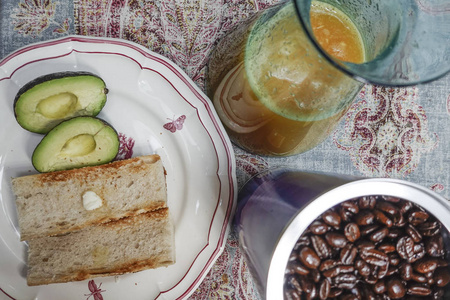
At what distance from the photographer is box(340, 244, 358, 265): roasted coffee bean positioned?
29.4 inches

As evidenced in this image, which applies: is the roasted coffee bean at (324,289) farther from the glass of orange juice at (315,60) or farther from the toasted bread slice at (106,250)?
the toasted bread slice at (106,250)

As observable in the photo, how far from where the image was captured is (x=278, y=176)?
39.5 inches

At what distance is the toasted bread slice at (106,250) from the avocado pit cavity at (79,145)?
0.20 meters

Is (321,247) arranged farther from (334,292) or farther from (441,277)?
(441,277)

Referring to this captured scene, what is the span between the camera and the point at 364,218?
747 millimetres

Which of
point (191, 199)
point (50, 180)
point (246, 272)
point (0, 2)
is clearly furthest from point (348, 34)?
point (0, 2)

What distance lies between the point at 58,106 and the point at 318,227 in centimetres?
66

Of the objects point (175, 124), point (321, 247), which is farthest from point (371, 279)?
point (175, 124)

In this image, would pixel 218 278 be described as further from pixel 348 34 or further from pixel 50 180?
pixel 348 34

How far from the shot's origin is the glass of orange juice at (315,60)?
2.11 feet

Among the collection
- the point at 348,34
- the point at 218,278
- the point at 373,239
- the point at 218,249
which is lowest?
the point at 218,278

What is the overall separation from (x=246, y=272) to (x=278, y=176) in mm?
302

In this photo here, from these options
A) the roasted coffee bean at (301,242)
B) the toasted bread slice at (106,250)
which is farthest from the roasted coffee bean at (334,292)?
the toasted bread slice at (106,250)

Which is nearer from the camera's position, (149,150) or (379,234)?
(379,234)
